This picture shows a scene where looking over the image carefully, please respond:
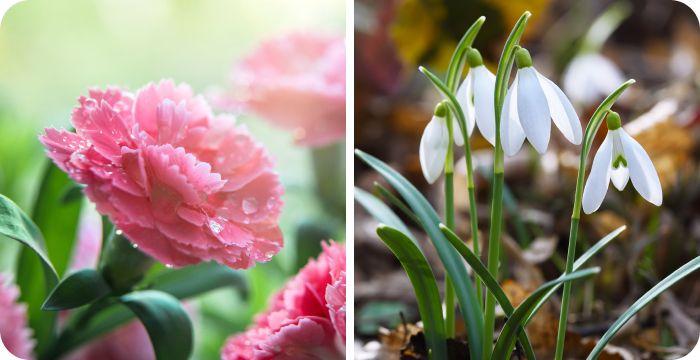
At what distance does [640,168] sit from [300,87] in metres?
0.30

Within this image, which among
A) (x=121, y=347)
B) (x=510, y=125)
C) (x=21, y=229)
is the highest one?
(x=510, y=125)

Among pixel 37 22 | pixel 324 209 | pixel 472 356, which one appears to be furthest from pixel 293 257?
pixel 37 22

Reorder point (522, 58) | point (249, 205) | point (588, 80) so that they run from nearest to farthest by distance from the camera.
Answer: point (522, 58)
point (249, 205)
point (588, 80)

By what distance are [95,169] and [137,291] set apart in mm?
110

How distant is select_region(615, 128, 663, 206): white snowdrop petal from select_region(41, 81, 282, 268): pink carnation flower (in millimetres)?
271

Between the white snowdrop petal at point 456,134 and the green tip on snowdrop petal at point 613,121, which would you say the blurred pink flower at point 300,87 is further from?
the green tip on snowdrop petal at point 613,121

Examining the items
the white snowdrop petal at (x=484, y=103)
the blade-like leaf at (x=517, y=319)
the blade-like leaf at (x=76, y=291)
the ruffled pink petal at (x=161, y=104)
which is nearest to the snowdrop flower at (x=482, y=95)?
the white snowdrop petal at (x=484, y=103)

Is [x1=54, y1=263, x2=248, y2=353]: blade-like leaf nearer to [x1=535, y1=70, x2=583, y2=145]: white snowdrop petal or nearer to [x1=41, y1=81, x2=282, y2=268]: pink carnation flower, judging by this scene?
[x1=41, y1=81, x2=282, y2=268]: pink carnation flower

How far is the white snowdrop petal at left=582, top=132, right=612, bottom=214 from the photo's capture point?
1.80 ft

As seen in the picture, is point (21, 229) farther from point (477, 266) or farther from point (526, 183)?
point (526, 183)

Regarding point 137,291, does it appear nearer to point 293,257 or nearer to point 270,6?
point 293,257

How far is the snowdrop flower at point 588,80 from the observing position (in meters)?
1.11

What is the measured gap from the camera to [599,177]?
55cm

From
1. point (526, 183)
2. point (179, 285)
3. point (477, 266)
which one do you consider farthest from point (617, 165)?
point (526, 183)
